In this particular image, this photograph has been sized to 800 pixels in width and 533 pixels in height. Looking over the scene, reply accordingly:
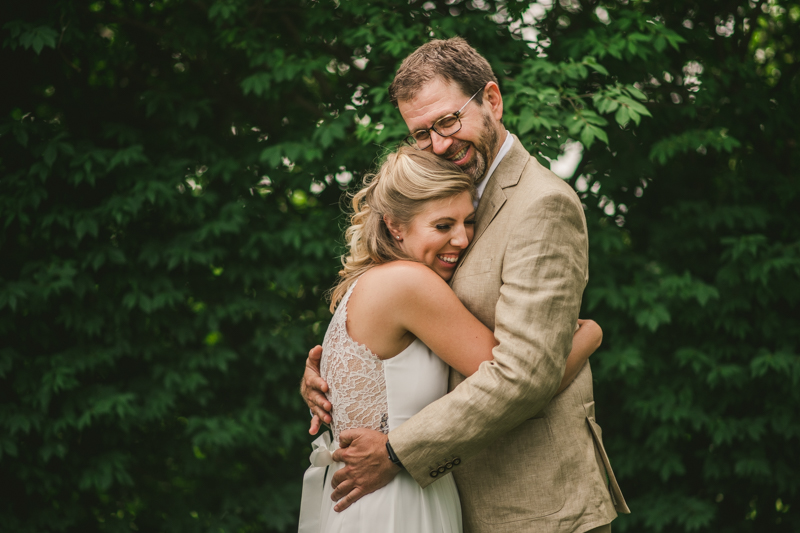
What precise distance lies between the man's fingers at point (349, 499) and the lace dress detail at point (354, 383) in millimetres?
Result: 193

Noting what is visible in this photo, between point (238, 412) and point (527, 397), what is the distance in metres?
2.94

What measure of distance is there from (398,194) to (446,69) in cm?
48

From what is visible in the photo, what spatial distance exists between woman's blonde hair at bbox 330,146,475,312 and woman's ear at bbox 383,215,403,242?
0.5 inches

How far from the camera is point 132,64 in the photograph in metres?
4.41

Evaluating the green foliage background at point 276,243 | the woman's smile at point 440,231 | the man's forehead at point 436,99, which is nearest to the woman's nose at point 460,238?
the woman's smile at point 440,231

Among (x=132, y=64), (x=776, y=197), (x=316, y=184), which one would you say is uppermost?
(x=132, y=64)

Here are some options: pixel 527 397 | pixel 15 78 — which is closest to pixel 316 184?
pixel 15 78

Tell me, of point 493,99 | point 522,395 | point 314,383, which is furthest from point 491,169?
point 314,383

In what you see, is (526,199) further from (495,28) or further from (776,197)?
(776,197)

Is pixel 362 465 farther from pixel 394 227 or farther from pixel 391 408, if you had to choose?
pixel 394 227

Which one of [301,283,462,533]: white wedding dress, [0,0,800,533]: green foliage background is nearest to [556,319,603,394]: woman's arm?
[301,283,462,533]: white wedding dress

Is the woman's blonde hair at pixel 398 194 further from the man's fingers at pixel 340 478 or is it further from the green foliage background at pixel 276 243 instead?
the green foliage background at pixel 276 243

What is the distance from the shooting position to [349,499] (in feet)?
6.30

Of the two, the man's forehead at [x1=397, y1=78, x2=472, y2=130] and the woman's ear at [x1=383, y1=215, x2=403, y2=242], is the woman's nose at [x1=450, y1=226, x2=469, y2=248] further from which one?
the man's forehead at [x1=397, y1=78, x2=472, y2=130]
